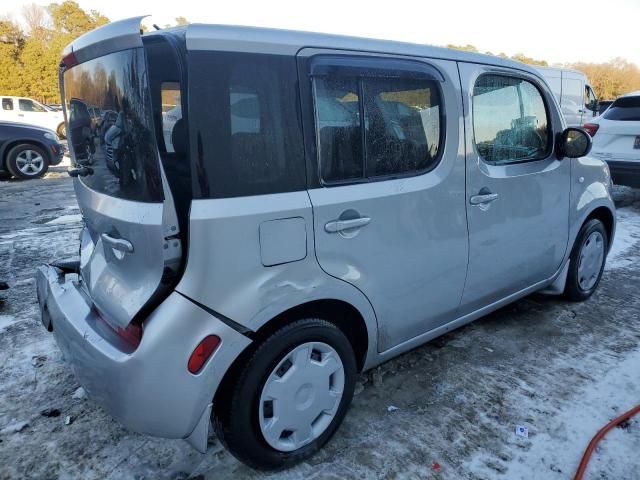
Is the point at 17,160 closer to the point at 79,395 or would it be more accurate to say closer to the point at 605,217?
the point at 79,395

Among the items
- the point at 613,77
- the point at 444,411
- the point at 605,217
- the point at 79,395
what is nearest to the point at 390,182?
the point at 444,411

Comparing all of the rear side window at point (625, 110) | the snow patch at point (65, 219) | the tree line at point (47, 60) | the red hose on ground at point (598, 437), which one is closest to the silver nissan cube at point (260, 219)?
the red hose on ground at point (598, 437)

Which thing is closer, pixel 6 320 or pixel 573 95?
pixel 6 320

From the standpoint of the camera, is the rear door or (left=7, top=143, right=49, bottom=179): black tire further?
(left=7, top=143, right=49, bottom=179): black tire

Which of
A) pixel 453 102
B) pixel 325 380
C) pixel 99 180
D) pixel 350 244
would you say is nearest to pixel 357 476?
pixel 325 380

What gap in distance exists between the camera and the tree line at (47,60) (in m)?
27.8

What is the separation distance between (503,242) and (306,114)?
5.30ft

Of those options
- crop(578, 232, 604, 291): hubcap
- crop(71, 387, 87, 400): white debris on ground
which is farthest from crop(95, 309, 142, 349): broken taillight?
crop(578, 232, 604, 291): hubcap

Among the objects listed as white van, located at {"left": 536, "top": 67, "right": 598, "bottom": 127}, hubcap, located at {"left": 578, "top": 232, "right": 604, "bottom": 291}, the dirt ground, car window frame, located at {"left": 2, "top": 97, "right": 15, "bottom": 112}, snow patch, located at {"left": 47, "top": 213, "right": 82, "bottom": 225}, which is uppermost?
car window frame, located at {"left": 2, "top": 97, "right": 15, "bottom": 112}

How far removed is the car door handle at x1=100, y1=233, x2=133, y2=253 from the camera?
1796 mm

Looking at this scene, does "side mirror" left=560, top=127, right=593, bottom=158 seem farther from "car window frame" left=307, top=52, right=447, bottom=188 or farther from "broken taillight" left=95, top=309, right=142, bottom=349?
"broken taillight" left=95, top=309, right=142, bottom=349

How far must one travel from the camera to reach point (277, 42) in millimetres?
1809

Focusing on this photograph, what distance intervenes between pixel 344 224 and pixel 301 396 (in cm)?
78

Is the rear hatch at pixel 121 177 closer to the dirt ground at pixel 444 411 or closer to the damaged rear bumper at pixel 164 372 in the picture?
the damaged rear bumper at pixel 164 372
